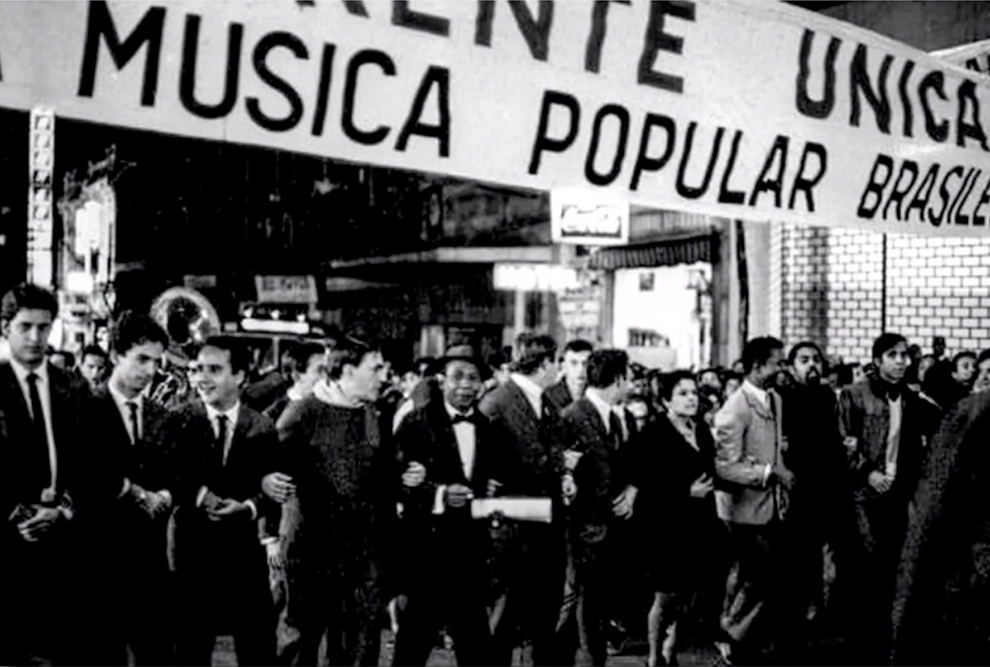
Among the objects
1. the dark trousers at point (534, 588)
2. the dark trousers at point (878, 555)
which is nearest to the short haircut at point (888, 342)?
the dark trousers at point (878, 555)

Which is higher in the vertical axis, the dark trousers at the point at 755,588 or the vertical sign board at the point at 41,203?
the vertical sign board at the point at 41,203

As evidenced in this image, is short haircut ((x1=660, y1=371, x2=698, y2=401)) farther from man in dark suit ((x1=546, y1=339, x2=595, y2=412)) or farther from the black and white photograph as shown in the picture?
man in dark suit ((x1=546, y1=339, x2=595, y2=412))

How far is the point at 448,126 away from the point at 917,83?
87.0 inches

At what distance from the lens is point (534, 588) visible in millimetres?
6957

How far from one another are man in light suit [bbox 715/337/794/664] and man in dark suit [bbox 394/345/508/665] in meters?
2.14

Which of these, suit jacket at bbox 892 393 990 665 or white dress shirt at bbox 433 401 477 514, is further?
white dress shirt at bbox 433 401 477 514

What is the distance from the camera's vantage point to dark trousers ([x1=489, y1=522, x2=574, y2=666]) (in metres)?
6.91

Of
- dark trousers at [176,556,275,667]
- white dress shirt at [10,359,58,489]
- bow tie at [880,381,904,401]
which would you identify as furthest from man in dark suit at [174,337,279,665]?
bow tie at [880,381,904,401]

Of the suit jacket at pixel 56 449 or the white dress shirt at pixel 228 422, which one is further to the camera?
the white dress shirt at pixel 228 422

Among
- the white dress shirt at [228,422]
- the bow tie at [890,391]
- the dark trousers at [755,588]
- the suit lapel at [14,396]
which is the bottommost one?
the dark trousers at [755,588]

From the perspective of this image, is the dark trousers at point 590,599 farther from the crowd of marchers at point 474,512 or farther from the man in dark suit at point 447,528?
the man in dark suit at point 447,528

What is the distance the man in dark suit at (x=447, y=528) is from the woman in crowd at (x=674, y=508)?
164 centimetres

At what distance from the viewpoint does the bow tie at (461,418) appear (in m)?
6.84

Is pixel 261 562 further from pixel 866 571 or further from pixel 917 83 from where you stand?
pixel 866 571
